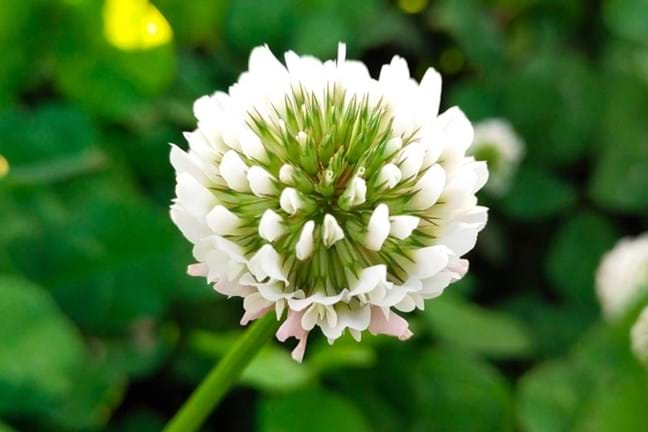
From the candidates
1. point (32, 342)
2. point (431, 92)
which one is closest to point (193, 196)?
point (431, 92)

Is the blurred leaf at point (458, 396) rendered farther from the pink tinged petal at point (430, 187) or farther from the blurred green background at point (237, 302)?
the pink tinged petal at point (430, 187)

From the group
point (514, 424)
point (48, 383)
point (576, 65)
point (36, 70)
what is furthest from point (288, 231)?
point (576, 65)

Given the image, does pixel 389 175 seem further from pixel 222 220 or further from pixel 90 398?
pixel 90 398

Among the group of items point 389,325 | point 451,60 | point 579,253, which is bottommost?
point 579,253

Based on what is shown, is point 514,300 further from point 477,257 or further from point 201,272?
point 201,272

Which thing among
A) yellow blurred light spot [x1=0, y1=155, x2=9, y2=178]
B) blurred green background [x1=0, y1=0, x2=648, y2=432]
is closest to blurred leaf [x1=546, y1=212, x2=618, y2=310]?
blurred green background [x1=0, y1=0, x2=648, y2=432]

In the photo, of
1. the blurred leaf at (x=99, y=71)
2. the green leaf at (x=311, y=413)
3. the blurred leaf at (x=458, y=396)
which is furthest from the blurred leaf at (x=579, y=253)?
the blurred leaf at (x=99, y=71)
